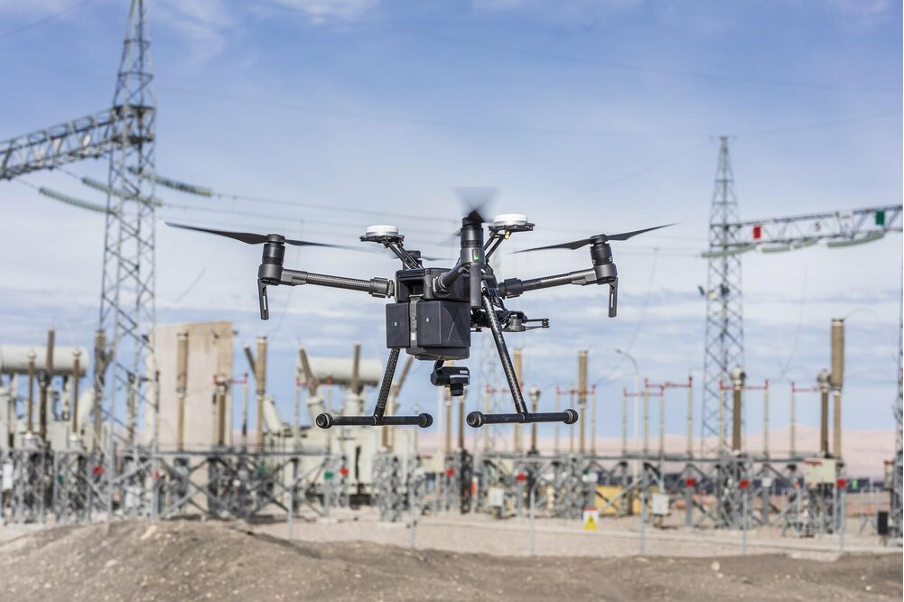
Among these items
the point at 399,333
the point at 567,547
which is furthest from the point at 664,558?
the point at 399,333

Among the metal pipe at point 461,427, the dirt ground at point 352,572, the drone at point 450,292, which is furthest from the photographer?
the metal pipe at point 461,427

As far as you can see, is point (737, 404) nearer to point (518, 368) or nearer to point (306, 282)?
point (518, 368)

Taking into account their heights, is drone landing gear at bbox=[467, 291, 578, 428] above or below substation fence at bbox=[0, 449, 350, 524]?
above

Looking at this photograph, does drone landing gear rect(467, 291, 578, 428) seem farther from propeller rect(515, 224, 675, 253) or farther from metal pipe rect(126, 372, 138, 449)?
metal pipe rect(126, 372, 138, 449)

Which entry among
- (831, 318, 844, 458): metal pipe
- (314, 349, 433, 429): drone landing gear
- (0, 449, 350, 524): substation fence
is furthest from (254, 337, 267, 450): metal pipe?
(314, 349, 433, 429): drone landing gear

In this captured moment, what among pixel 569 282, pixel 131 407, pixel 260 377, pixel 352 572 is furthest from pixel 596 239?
pixel 260 377

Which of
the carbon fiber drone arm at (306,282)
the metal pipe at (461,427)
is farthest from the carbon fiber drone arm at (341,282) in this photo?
the metal pipe at (461,427)

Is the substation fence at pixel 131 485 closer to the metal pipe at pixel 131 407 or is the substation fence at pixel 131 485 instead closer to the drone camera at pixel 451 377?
the metal pipe at pixel 131 407
